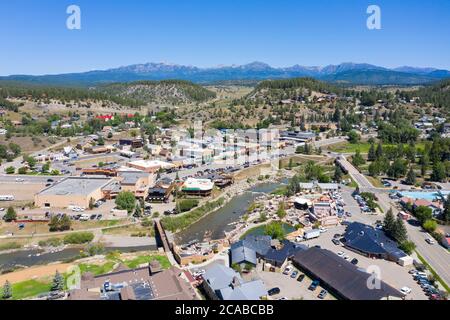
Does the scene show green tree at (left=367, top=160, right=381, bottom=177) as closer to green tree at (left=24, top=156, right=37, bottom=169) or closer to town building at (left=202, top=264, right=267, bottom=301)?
town building at (left=202, top=264, right=267, bottom=301)

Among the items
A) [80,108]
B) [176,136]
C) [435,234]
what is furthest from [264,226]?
[80,108]

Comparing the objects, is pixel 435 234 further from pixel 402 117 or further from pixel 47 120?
pixel 47 120

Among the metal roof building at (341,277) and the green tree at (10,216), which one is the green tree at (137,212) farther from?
the metal roof building at (341,277)

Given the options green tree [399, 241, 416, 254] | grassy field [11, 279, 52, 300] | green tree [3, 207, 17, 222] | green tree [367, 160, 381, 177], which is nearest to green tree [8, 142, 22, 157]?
green tree [3, 207, 17, 222]

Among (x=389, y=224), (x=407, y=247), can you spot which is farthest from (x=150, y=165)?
(x=407, y=247)

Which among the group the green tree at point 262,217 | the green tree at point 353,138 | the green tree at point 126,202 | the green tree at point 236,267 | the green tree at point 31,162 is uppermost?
the green tree at point 353,138

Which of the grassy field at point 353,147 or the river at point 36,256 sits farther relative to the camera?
the grassy field at point 353,147

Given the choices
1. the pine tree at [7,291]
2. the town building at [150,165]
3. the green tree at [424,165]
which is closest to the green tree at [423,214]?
the green tree at [424,165]
